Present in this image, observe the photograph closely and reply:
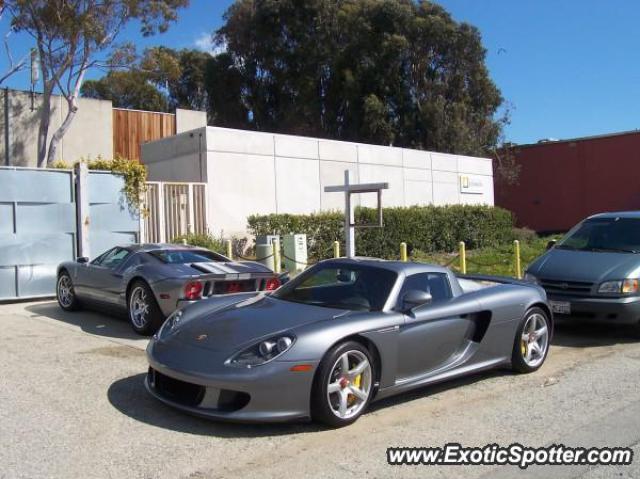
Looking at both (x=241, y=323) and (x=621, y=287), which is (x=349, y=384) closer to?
(x=241, y=323)

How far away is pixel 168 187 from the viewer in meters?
15.4

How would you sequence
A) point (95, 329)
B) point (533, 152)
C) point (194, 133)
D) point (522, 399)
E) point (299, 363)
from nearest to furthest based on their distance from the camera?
1. point (299, 363)
2. point (522, 399)
3. point (95, 329)
4. point (194, 133)
5. point (533, 152)

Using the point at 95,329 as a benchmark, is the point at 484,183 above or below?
above

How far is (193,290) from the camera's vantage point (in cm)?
766

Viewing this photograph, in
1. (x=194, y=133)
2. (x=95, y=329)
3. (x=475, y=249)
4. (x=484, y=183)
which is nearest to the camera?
(x=95, y=329)

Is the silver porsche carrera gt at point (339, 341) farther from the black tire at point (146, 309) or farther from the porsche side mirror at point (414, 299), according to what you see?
the black tire at point (146, 309)

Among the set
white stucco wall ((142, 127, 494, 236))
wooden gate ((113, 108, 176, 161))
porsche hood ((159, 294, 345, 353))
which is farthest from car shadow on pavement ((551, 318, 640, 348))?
wooden gate ((113, 108, 176, 161))

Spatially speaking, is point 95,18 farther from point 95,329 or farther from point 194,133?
point 95,329

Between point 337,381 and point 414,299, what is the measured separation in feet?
3.32

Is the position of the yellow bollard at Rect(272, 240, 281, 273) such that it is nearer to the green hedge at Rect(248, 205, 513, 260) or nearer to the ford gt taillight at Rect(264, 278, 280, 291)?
the green hedge at Rect(248, 205, 513, 260)

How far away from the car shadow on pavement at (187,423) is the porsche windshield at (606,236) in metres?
5.99

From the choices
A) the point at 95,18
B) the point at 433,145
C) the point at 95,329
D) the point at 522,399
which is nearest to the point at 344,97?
the point at 433,145

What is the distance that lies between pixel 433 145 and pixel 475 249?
14.0 metres

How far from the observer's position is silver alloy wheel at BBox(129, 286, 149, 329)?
26.1ft
